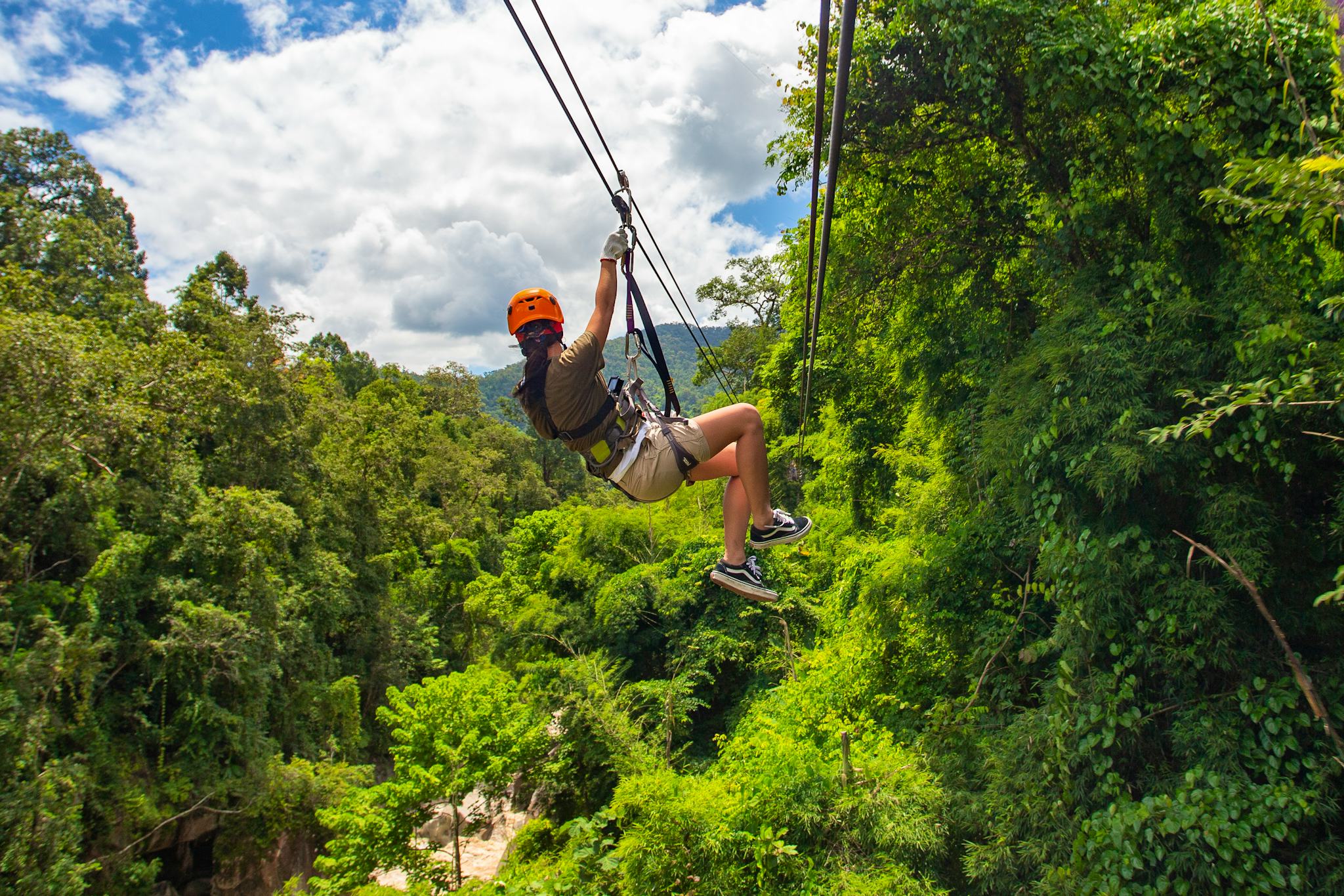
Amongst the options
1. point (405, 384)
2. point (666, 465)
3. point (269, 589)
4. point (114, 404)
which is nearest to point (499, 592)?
point (269, 589)

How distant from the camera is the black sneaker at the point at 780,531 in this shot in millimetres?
3691

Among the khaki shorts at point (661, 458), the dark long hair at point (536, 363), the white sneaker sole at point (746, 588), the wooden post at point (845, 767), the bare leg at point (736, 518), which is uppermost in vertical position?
the dark long hair at point (536, 363)

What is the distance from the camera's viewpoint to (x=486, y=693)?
1042 centimetres

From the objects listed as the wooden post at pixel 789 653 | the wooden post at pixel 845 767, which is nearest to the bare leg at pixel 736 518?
the wooden post at pixel 845 767

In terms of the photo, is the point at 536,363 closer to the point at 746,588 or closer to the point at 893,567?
the point at 746,588

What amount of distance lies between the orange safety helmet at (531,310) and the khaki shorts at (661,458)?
698 millimetres

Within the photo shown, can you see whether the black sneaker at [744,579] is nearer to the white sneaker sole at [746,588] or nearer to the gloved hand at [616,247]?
the white sneaker sole at [746,588]

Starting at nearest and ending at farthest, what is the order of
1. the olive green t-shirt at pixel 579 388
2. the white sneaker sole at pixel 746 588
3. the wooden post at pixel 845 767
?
1. the olive green t-shirt at pixel 579 388
2. the white sneaker sole at pixel 746 588
3. the wooden post at pixel 845 767

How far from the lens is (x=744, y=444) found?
3.44 m

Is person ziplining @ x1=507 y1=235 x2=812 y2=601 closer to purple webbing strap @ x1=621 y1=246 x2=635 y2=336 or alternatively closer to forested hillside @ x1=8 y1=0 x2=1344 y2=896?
purple webbing strap @ x1=621 y1=246 x2=635 y2=336

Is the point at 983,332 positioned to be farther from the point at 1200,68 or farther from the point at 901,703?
the point at 901,703

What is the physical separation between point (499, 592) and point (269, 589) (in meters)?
6.17

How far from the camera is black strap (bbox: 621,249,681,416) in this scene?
3.30 meters

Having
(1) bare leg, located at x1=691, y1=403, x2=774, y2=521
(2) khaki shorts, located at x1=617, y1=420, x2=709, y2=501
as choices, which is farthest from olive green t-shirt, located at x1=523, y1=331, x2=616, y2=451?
(1) bare leg, located at x1=691, y1=403, x2=774, y2=521
